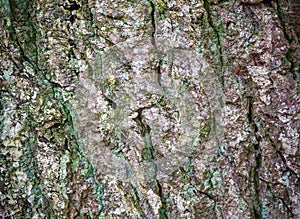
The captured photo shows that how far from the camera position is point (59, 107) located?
982 mm

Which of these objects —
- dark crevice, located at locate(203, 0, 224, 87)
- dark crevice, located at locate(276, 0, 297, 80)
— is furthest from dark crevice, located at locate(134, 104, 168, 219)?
dark crevice, located at locate(276, 0, 297, 80)

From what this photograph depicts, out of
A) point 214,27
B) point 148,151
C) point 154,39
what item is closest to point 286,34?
point 214,27

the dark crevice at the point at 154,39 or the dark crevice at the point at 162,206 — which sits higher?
the dark crevice at the point at 154,39

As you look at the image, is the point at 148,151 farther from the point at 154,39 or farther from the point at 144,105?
the point at 154,39

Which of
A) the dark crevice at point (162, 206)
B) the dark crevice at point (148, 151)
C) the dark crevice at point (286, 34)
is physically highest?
the dark crevice at point (286, 34)

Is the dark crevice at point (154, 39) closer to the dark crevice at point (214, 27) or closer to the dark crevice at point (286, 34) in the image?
the dark crevice at point (214, 27)

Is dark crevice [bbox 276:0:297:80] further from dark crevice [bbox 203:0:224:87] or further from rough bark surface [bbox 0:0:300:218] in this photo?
dark crevice [bbox 203:0:224:87]

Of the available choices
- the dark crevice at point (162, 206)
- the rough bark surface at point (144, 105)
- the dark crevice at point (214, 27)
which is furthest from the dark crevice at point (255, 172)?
the dark crevice at point (162, 206)

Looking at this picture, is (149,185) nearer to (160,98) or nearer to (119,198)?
(119,198)

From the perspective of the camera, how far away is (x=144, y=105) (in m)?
0.97

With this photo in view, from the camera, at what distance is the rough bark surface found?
3.17ft

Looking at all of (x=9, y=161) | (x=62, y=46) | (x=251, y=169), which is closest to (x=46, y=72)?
(x=62, y=46)

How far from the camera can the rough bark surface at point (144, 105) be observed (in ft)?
3.17

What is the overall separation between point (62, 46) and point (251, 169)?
54cm
